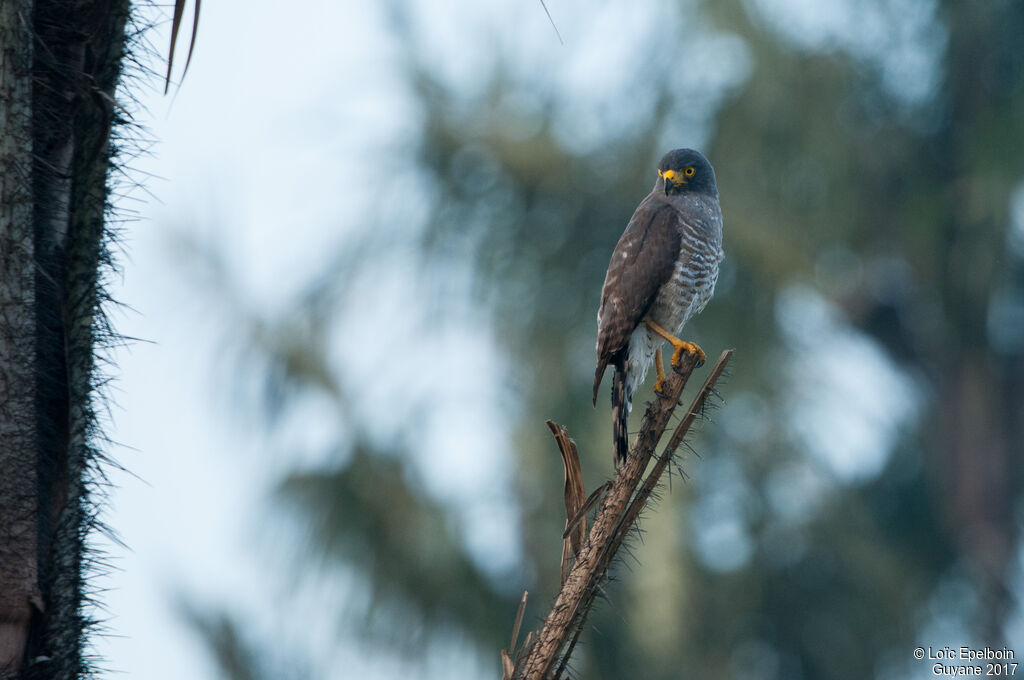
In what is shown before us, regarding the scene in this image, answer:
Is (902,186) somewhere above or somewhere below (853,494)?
above

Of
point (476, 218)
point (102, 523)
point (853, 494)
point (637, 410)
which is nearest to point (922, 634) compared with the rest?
point (853, 494)

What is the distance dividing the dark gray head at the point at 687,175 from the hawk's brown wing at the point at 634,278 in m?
0.40

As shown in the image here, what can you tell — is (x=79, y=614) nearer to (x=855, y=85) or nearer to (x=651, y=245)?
(x=651, y=245)

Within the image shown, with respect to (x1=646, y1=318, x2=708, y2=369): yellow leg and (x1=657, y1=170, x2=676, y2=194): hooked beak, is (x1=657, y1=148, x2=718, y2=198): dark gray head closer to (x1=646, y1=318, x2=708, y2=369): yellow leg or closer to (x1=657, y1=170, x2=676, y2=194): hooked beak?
(x1=657, y1=170, x2=676, y2=194): hooked beak

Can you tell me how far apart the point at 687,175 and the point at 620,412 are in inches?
52.7

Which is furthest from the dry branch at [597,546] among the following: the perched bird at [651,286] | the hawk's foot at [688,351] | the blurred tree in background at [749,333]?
the blurred tree in background at [749,333]

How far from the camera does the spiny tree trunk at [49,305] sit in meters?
2.13

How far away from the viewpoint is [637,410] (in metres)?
12.2

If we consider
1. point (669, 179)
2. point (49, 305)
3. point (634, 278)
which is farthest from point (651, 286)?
point (49, 305)

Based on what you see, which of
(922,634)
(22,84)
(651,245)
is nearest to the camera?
(22,84)

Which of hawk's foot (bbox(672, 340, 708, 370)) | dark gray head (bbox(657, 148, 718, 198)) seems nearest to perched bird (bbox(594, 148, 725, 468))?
dark gray head (bbox(657, 148, 718, 198))

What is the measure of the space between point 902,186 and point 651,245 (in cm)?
1289

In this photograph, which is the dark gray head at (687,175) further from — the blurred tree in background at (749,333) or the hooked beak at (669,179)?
the blurred tree in background at (749,333)

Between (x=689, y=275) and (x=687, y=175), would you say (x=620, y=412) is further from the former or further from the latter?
(x=687, y=175)
